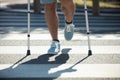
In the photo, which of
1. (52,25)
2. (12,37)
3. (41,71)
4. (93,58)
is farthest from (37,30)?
(41,71)

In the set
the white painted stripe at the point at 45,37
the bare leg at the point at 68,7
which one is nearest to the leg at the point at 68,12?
the bare leg at the point at 68,7

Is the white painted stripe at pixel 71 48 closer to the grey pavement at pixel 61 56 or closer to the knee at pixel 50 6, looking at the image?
the grey pavement at pixel 61 56

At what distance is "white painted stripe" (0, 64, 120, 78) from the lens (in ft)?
16.7

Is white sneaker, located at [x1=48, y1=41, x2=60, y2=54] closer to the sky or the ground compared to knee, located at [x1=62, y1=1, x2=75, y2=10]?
closer to the ground

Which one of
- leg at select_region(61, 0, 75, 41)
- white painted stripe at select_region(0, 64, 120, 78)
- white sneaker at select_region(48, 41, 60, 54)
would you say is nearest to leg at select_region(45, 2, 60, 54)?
white sneaker at select_region(48, 41, 60, 54)

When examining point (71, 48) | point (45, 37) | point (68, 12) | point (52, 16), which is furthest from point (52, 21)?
point (45, 37)

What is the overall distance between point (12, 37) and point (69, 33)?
71.1 inches

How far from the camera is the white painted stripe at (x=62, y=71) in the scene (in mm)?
5102

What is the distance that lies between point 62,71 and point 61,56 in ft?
3.09

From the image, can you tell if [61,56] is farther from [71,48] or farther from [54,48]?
[71,48]

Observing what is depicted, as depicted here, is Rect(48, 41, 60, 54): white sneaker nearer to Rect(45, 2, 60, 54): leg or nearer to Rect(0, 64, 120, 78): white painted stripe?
Rect(45, 2, 60, 54): leg

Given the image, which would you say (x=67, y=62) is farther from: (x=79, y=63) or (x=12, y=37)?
(x=12, y=37)

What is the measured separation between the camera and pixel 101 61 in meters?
5.87

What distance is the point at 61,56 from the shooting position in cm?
625
